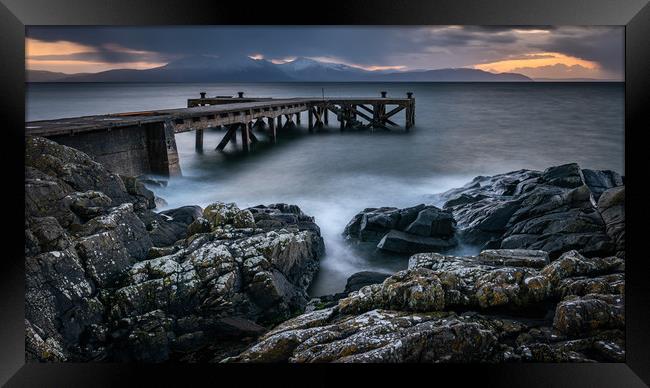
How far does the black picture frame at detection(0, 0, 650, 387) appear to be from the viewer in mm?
4059

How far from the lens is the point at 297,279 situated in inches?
200

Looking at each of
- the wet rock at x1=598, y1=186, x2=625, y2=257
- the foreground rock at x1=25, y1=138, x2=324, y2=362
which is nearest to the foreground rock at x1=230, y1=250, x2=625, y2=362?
the wet rock at x1=598, y1=186, x2=625, y2=257

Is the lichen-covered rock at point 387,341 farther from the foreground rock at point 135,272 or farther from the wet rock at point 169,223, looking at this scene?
the wet rock at point 169,223

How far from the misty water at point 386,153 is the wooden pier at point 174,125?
0.26 m

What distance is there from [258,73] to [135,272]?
2.73 meters

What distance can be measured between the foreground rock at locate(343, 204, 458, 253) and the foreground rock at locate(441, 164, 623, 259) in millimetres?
272

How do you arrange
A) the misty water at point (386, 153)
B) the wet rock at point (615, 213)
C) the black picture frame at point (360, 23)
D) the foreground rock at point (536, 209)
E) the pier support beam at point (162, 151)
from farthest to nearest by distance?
the pier support beam at point (162, 151)
the misty water at point (386, 153)
the foreground rock at point (536, 209)
the wet rock at point (615, 213)
the black picture frame at point (360, 23)

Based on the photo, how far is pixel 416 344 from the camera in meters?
4.05

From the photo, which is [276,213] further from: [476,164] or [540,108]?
[540,108]

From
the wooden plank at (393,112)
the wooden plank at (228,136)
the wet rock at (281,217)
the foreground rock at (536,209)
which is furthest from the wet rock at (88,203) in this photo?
the wooden plank at (393,112)

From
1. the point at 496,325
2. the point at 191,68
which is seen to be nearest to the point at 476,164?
the point at 496,325

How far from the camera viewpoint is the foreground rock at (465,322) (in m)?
4.09

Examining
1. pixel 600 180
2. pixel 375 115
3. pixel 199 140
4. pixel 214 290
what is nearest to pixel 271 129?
pixel 199 140

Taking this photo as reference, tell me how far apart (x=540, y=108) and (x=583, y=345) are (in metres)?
3.46
